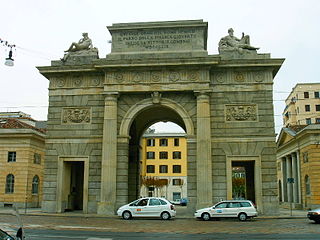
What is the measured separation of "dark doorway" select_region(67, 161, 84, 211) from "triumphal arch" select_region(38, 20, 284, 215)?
2.22 ft

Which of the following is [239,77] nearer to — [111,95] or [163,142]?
[111,95]

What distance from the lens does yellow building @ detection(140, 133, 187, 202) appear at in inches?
3115

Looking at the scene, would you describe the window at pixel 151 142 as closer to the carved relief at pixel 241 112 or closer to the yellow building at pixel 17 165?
the yellow building at pixel 17 165

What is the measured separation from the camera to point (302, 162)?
41.3 m

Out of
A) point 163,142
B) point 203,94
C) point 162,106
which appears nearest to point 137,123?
point 162,106

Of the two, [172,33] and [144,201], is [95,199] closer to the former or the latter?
[144,201]

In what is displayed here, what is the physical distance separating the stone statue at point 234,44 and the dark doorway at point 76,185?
1548 centimetres

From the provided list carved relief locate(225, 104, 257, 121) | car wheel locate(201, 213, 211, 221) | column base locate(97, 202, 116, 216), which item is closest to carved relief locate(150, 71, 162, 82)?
carved relief locate(225, 104, 257, 121)

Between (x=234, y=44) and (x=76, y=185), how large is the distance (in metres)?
17.7

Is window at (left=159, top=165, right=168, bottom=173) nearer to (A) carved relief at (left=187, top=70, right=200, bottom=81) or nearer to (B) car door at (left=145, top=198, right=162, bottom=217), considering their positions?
(A) carved relief at (left=187, top=70, right=200, bottom=81)

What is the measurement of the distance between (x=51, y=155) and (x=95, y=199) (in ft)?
16.7

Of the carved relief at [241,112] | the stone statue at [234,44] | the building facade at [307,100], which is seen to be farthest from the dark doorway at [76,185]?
the building facade at [307,100]

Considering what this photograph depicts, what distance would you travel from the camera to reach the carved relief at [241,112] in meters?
29.0

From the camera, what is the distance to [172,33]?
30656mm
